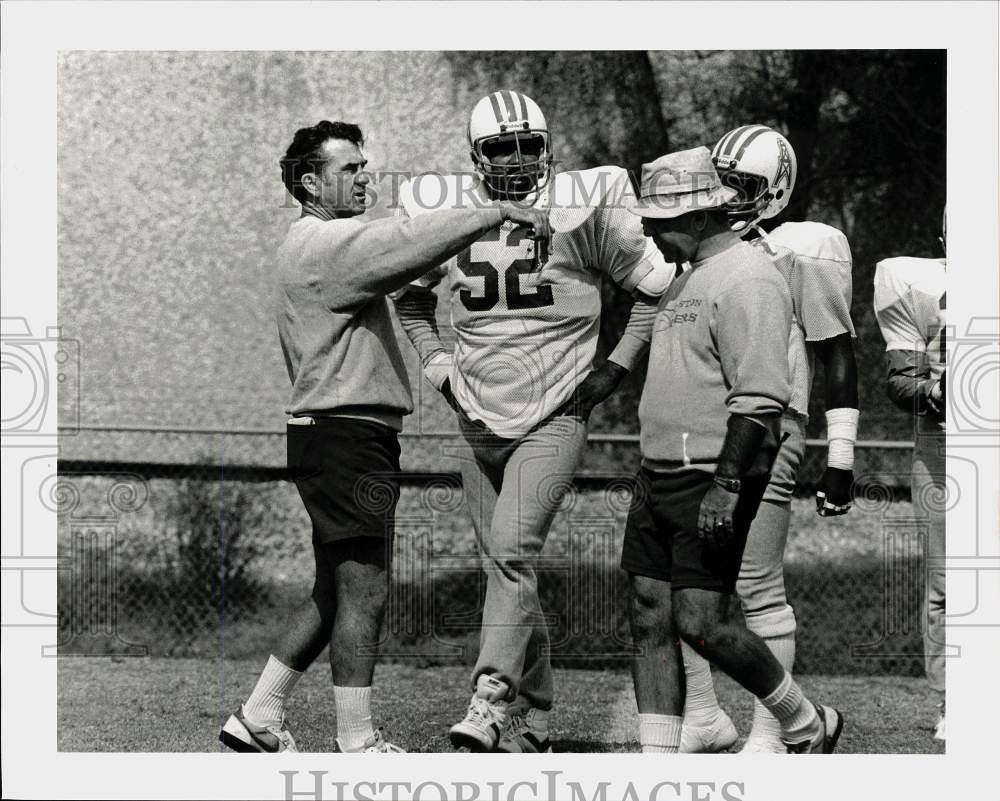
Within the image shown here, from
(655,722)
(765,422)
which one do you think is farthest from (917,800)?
(765,422)

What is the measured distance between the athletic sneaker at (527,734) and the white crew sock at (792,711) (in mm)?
798

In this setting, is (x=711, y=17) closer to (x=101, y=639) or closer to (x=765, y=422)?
(x=765, y=422)

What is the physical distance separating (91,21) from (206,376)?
192 cm

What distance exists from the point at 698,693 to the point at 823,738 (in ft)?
1.59

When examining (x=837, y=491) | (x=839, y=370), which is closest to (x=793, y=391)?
(x=839, y=370)

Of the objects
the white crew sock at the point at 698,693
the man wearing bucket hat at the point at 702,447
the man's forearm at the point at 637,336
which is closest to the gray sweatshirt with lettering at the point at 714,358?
the man wearing bucket hat at the point at 702,447

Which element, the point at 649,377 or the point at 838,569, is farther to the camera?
the point at 838,569

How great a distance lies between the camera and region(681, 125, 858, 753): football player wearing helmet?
5.32 meters

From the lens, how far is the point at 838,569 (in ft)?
22.7

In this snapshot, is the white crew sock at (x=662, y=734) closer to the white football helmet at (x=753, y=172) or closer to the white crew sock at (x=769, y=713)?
the white crew sock at (x=769, y=713)

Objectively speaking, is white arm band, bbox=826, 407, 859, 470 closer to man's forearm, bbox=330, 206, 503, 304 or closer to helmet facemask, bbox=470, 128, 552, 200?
helmet facemask, bbox=470, 128, 552, 200

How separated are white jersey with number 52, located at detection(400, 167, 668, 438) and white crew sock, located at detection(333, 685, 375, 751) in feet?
3.07

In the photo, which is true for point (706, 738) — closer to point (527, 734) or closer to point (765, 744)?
point (765, 744)

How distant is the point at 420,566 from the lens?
660cm
